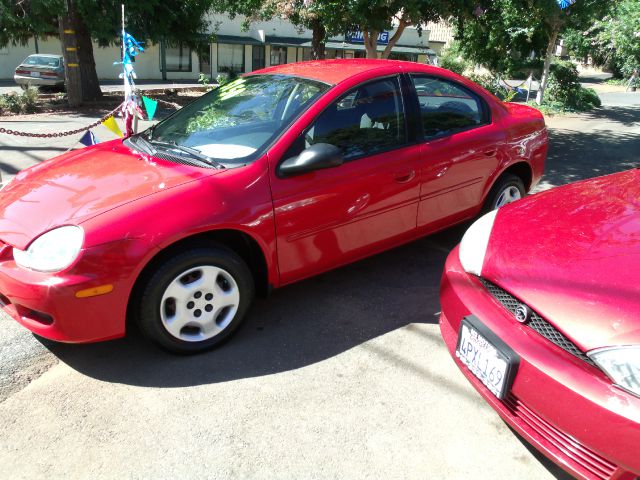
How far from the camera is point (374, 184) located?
3.45 metres

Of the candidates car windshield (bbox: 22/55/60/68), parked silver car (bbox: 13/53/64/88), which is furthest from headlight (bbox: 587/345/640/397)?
car windshield (bbox: 22/55/60/68)

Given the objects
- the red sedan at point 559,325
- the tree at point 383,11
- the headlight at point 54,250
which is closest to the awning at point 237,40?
the tree at point 383,11

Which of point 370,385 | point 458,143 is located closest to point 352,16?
point 458,143

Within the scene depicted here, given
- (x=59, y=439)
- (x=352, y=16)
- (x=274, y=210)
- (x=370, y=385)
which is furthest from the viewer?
(x=352, y=16)

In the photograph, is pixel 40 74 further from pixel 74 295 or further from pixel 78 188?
pixel 74 295

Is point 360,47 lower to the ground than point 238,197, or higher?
higher

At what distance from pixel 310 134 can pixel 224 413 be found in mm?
1699

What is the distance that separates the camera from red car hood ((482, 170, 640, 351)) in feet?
6.57

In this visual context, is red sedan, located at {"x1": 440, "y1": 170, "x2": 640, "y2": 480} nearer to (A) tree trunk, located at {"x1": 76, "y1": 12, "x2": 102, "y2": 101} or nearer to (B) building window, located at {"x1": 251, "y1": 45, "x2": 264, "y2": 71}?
(A) tree trunk, located at {"x1": 76, "y1": 12, "x2": 102, "y2": 101}

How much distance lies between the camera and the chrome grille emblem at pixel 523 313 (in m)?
2.22

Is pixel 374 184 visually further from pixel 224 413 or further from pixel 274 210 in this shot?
pixel 224 413

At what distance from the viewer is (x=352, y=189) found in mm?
3346

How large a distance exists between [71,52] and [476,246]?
1328 cm

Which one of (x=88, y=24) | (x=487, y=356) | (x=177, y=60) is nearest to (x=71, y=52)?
(x=88, y=24)
